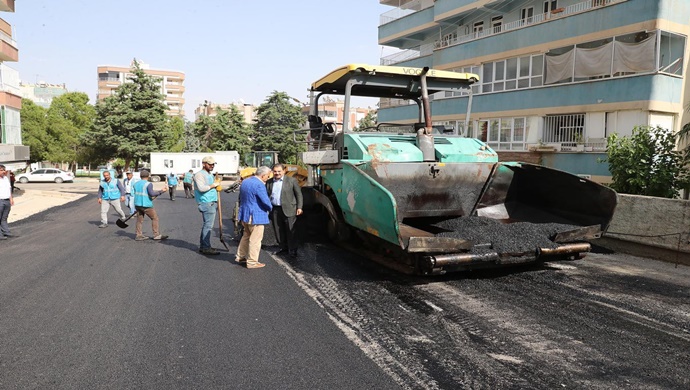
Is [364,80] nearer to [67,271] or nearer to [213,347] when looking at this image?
[213,347]

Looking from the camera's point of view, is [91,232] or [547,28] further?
[547,28]

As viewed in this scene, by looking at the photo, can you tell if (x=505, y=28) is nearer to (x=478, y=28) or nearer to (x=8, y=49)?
(x=478, y=28)

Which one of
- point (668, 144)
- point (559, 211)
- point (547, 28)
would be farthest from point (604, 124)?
point (559, 211)

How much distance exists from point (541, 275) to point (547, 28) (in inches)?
592

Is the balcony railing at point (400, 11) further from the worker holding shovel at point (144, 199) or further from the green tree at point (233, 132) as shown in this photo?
the green tree at point (233, 132)

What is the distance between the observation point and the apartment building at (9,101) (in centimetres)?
2572

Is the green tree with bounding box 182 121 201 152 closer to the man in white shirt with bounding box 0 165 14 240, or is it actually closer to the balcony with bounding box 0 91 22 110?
the balcony with bounding box 0 91 22 110

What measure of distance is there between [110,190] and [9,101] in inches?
768

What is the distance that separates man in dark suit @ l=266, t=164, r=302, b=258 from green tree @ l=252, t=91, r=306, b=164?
1779 inches

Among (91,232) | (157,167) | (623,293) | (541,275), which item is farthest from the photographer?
(157,167)

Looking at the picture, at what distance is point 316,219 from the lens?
8422 mm

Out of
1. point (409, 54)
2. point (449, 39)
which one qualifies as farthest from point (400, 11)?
point (449, 39)

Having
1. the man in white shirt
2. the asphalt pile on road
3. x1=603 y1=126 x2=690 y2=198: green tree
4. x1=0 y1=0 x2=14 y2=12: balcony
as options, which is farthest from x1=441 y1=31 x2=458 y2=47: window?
x1=0 y1=0 x2=14 y2=12: balcony

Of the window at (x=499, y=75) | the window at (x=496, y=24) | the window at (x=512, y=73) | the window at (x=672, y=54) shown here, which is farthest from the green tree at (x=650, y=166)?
the window at (x=496, y=24)
